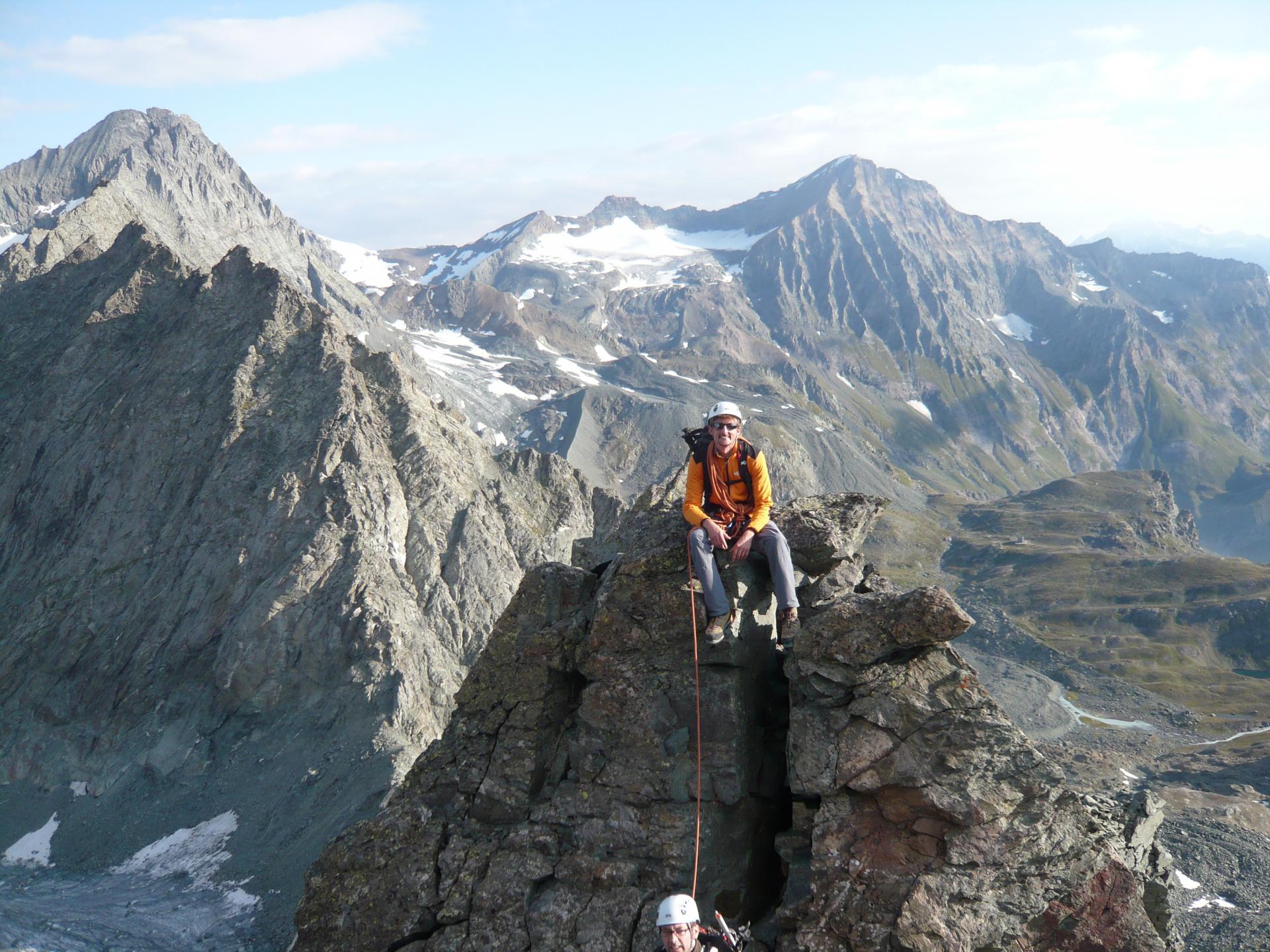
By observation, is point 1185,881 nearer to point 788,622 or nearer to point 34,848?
point 788,622

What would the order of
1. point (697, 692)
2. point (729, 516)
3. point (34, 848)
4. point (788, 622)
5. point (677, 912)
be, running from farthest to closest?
1. point (34, 848)
2. point (729, 516)
3. point (788, 622)
4. point (697, 692)
5. point (677, 912)

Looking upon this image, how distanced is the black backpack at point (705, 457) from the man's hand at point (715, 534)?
61 centimetres

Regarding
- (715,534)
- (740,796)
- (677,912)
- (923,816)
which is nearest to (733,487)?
(715,534)

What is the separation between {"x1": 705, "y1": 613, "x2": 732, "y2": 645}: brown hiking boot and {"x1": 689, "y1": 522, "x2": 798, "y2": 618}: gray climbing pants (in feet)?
0.25

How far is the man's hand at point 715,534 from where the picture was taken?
1602 centimetres

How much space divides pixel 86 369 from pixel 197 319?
42.7 feet

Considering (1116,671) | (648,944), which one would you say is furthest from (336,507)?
(1116,671)

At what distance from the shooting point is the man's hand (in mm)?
16016

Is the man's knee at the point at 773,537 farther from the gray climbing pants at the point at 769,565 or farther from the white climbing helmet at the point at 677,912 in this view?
the white climbing helmet at the point at 677,912

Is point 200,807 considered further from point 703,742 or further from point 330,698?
point 703,742

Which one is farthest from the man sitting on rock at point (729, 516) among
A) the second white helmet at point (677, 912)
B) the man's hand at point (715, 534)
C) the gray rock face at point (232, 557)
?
the gray rock face at point (232, 557)

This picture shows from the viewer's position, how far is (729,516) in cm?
1662

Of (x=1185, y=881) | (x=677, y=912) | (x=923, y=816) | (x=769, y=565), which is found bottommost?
(x=1185, y=881)

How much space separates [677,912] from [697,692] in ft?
16.6
